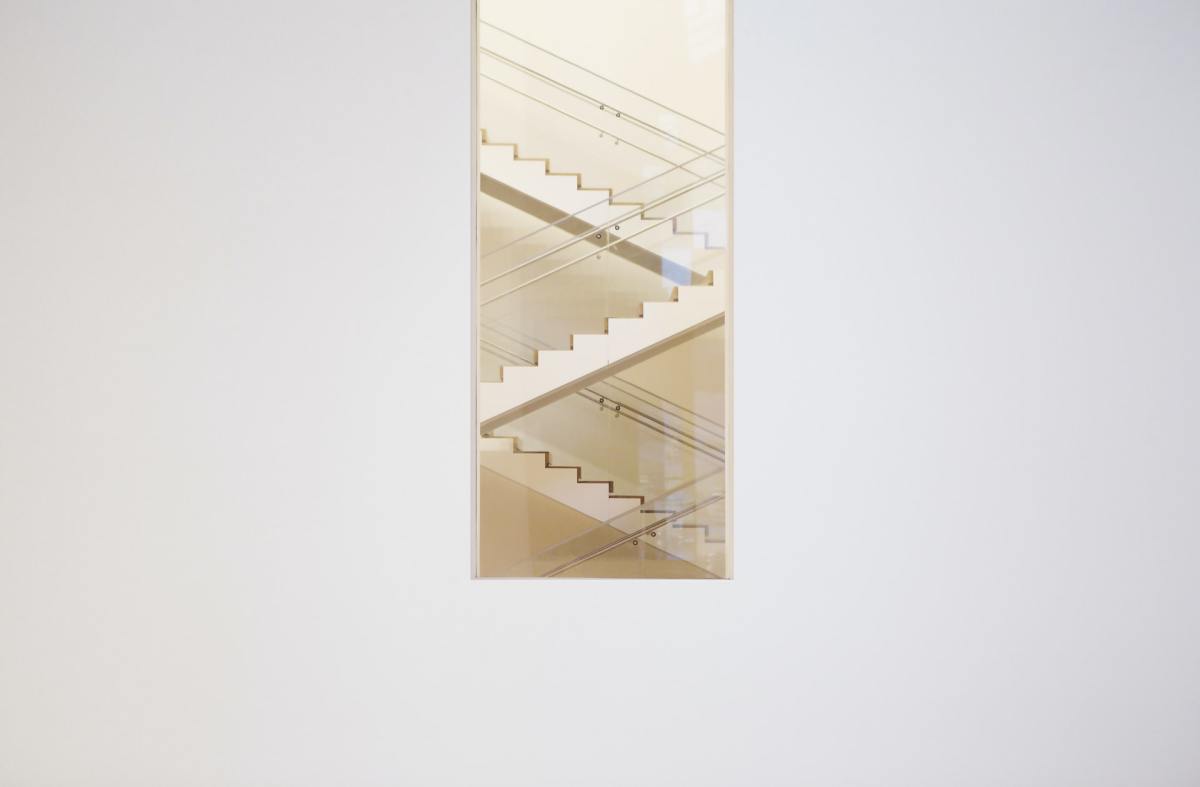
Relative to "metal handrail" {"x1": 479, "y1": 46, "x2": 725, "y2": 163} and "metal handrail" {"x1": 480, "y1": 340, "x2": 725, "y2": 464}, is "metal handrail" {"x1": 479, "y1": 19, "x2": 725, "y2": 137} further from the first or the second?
"metal handrail" {"x1": 480, "y1": 340, "x2": 725, "y2": 464}

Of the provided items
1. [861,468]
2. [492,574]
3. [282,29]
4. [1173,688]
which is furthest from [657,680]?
[282,29]

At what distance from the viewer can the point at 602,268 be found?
272 centimetres

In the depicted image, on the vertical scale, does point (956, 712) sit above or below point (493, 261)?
below

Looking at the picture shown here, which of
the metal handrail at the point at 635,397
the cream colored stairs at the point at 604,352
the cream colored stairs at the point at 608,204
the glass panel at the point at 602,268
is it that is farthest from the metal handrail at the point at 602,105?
the metal handrail at the point at 635,397

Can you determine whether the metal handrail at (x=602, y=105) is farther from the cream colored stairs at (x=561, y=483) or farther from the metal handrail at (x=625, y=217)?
the cream colored stairs at (x=561, y=483)

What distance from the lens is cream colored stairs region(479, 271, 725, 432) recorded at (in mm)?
2715

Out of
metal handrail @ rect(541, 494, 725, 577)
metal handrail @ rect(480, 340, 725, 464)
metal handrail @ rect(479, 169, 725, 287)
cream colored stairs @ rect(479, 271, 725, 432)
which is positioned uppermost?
metal handrail @ rect(479, 169, 725, 287)

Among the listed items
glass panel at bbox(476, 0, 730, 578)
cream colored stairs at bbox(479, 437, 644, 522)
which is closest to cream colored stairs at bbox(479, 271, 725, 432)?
glass panel at bbox(476, 0, 730, 578)

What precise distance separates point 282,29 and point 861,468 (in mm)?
2308

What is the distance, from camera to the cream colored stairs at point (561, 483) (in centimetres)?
269

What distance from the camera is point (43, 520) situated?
2.77m

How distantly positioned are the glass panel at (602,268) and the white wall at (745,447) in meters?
0.10

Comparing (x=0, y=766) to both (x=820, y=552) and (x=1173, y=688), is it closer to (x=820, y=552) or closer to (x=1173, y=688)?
(x=820, y=552)

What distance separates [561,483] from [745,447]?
590 mm
